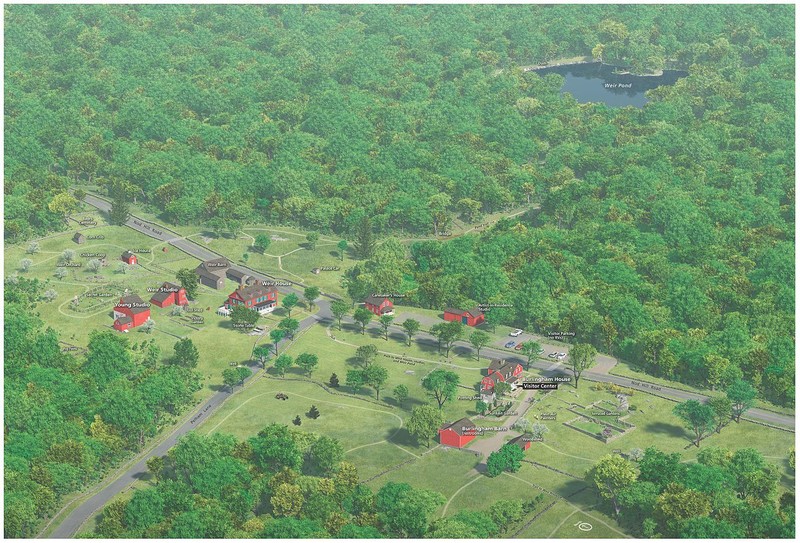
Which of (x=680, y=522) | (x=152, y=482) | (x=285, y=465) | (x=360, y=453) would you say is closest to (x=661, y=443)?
(x=680, y=522)

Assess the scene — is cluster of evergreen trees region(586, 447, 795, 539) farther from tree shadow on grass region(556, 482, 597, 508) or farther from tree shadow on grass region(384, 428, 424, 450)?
tree shadow on grass region(384, 428, 424, 450)

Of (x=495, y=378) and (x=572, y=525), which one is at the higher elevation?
(x=572, y=525)

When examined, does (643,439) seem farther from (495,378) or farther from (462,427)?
(462,427)

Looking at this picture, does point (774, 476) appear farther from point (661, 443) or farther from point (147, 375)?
point (147, 375)

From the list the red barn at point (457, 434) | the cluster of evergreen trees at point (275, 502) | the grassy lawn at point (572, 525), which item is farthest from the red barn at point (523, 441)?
the grassy lawn at point (572, 525)

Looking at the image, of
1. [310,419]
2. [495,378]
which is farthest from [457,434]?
[310,419]

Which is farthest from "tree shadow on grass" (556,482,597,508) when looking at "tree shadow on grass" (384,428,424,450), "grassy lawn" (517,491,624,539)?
"tree shadow on grass" (384,428,424,450)
